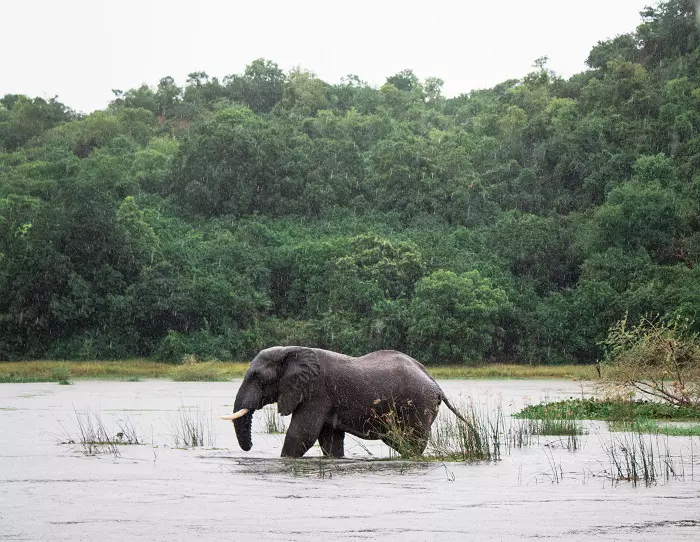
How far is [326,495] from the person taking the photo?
11.6 meters

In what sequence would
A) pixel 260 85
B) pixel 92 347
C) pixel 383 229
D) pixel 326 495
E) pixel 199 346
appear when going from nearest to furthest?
pixel 326 495, pixel 92 347, pixel 199 346, pixel 383 229, pixel 260 85

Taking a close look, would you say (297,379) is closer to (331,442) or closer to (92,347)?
(331,442)

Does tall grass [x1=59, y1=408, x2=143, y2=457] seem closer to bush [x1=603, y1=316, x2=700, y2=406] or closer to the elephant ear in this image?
the elephant ear

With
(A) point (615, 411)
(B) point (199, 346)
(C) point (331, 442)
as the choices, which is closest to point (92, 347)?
(B) point (199, 346)

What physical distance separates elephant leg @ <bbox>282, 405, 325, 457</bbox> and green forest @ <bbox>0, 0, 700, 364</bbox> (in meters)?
32.0

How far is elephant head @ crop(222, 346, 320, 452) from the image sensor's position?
1428 cm

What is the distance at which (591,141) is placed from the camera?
63.2m

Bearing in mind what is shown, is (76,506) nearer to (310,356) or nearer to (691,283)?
(310,356)

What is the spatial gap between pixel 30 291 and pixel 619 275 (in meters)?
27.0

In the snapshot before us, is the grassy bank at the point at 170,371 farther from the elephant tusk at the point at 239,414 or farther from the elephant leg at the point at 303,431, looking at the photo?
the elephant leg at the point at 303,431

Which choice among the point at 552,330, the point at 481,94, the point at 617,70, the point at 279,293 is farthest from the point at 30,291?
the point at 481,94

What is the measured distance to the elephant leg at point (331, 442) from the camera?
48.8ft

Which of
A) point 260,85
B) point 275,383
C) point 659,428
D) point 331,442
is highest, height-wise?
point 260,85

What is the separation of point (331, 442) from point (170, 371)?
3393 cm
